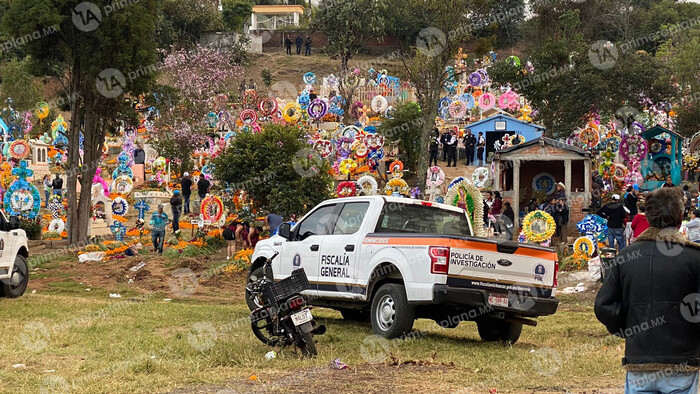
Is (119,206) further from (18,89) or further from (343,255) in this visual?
(18,89)

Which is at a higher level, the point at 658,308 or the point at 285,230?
the point at 658,308

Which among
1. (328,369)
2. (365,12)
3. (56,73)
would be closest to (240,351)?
(328,369)

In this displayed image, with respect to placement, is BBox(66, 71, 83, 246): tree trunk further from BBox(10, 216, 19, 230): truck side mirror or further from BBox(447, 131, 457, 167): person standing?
BBox(447, 131, 457, 167): person standing

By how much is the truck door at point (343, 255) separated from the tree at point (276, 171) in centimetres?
1209

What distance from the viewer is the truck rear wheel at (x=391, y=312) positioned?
33.9 ft

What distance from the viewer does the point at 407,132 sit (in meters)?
37.5

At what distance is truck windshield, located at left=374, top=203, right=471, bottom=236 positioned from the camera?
1145 cm

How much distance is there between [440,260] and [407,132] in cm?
2772

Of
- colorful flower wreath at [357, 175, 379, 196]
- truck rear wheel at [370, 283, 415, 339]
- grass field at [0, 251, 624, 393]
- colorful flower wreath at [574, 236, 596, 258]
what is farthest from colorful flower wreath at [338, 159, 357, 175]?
truck rear wheel at [370, 283, 415, 339]

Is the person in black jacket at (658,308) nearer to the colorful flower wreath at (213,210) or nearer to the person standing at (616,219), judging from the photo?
the person standing at (616,219)

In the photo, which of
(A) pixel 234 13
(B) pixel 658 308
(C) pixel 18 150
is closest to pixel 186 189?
(C) pixel 18 150

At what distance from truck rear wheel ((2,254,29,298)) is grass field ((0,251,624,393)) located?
136 cm

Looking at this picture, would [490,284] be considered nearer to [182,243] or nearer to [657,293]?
[657,293]

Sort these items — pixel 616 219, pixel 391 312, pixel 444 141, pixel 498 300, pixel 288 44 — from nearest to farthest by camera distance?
pixel 498 300 → pixel 391 312 → pixel 616 219 → pixel 444 141 → pixel 288 44
